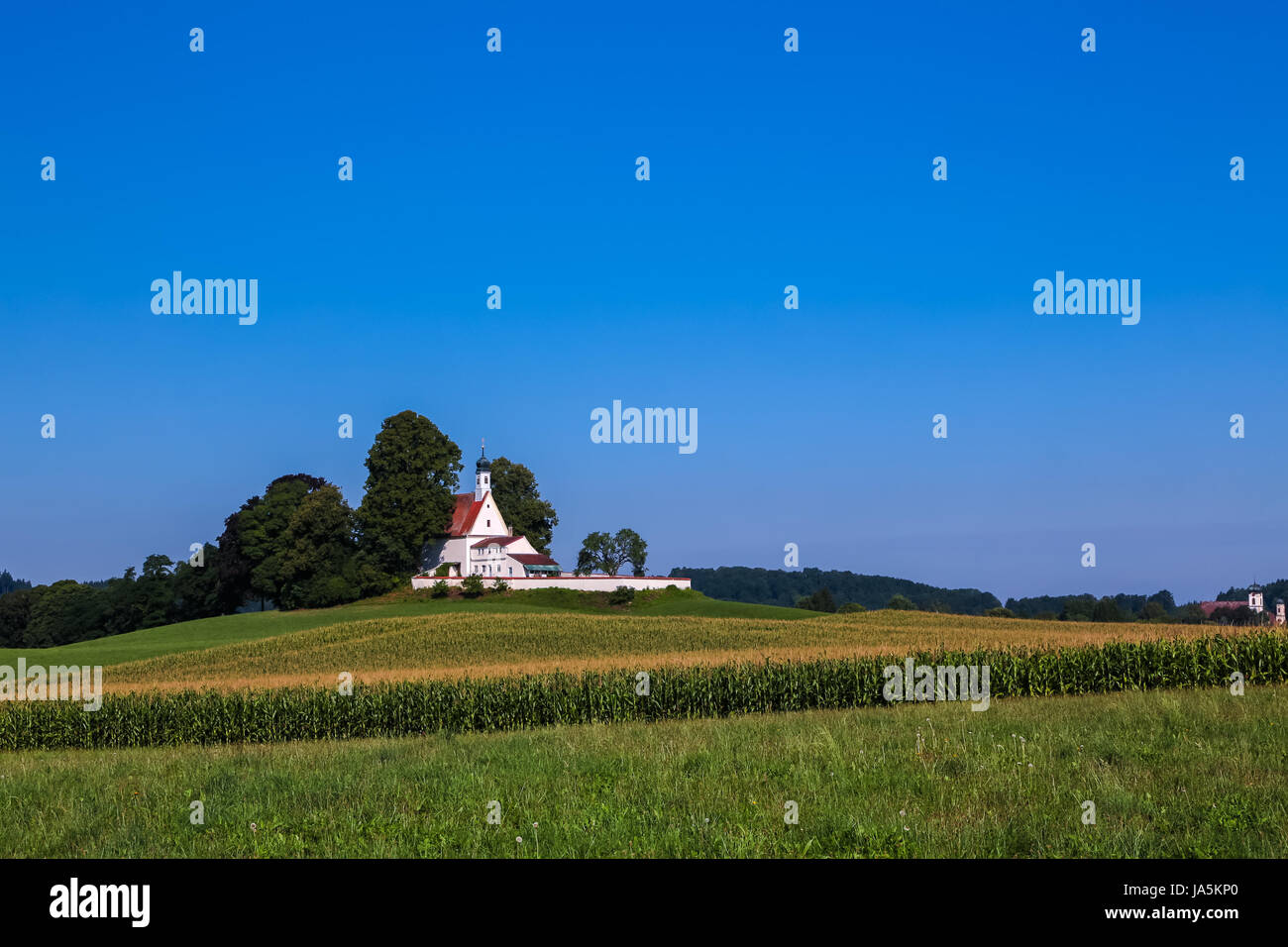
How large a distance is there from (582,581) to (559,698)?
184ft

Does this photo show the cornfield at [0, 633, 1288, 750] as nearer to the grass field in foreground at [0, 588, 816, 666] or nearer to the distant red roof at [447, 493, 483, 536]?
the grass field in foreground at [0, 588, 816, 666]

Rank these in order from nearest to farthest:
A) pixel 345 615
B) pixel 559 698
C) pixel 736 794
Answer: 1. pixel 736 794
2. pixel 559 698
3. pixel 345 615

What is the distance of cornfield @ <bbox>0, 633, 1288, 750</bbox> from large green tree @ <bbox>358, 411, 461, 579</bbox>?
58525 mm

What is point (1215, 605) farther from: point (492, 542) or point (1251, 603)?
point (492, 542)

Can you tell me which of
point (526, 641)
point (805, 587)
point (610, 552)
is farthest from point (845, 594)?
point (526, 641)

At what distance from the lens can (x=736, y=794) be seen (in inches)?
435

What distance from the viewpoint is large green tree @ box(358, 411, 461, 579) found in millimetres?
84188

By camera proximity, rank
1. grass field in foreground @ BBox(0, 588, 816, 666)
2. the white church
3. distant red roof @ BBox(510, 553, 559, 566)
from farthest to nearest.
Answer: distant red roof @ BBox(510, 553, 559, 566) < the white church < grass field in foreground @ BBox(0, 588, 816, 666)

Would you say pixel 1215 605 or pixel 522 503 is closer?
pixel 1215 605

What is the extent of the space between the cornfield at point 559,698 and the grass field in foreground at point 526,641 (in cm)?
1310

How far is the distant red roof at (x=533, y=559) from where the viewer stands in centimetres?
9422

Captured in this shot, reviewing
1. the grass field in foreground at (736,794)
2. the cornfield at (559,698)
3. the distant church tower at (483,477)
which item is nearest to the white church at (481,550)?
the distant church tower at (483,477)

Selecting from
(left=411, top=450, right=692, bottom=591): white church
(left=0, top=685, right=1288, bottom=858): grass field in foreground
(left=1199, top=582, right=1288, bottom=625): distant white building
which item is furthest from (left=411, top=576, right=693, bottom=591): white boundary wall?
(left=0, top=685, right=1288, bottom=858): grass field in foreground
